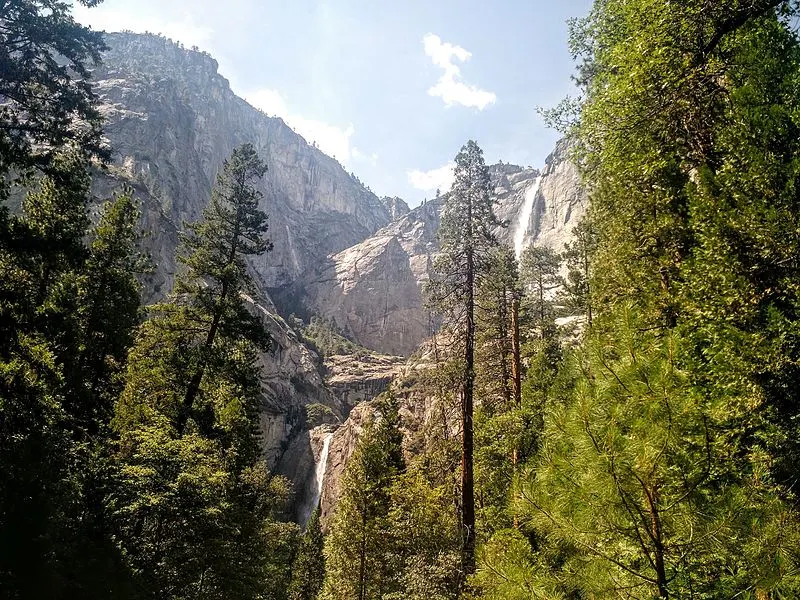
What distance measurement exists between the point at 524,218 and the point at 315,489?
102m

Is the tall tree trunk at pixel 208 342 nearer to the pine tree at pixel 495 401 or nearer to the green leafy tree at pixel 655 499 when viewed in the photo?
the pine tree at pixel 495 401

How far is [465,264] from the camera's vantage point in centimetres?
1608

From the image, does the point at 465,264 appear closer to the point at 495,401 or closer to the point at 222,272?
the point at 495,401

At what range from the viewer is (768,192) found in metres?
5.68

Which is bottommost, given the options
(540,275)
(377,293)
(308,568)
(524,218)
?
(308,568)

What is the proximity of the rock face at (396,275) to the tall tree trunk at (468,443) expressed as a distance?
11713 cm

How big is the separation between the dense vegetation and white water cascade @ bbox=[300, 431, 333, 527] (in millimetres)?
51237

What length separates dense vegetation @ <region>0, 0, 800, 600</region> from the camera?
13.5 feet

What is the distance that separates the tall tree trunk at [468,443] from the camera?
12.7m

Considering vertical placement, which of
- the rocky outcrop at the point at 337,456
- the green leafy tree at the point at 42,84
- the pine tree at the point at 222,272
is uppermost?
the green leafy tree at the point at 42,84

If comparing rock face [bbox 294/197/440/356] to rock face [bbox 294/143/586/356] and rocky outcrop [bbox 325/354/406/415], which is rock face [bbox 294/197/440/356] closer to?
rock face [bbox 294/143/586/356]

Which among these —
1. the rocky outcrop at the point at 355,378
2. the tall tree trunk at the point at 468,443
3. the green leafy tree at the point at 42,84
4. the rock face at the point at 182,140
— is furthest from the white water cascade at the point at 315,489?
the green leafy tree at the point at 42,84

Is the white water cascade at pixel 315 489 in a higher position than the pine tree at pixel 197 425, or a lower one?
lower

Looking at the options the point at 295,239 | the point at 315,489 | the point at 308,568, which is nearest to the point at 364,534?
the point at 308,568
